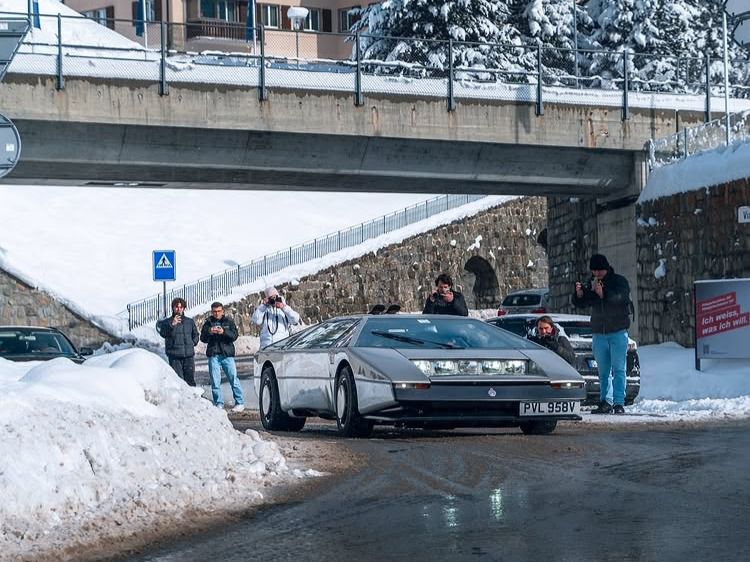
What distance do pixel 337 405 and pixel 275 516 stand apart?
600 centimetres

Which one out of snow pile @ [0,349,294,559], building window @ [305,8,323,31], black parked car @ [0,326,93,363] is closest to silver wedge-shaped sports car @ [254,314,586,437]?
→ snow pile @ [0,349,294,559]

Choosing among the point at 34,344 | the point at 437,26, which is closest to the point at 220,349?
the point at 34,344

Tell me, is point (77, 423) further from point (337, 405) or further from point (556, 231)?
point (556, 231)

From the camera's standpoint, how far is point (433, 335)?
1444 cm

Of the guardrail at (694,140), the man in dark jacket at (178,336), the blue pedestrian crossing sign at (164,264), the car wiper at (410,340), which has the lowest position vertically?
the man in dark jacket at (178,336)

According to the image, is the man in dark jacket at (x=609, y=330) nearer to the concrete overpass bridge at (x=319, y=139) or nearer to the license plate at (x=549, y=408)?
the license plate at (x=549, y=408)

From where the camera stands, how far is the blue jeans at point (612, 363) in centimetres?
1736

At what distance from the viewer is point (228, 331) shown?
68.9ft

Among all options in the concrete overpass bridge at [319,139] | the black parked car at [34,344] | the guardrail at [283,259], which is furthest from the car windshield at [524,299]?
the black parked car at [34,344]

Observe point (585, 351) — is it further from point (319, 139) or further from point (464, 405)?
point (319, 139)

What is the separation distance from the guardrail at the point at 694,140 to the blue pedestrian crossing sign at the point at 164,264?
10486mm

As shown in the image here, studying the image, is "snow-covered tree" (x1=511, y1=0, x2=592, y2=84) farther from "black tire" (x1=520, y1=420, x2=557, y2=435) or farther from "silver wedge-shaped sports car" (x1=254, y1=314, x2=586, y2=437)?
"black tire" (x1=520, y1=420, x2=557, y2=435)

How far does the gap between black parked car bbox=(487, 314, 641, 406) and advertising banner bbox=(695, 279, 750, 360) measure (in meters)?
2.18

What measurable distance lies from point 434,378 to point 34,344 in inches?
314
